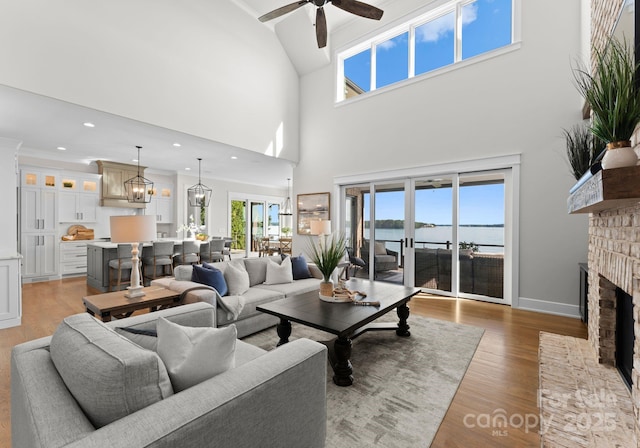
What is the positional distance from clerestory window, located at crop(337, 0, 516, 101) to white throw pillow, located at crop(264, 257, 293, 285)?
158 inches

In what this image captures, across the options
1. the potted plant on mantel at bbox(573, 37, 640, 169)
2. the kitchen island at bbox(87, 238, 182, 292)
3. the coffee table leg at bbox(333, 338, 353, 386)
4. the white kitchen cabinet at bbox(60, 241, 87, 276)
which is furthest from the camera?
the white kitchen cabinet at bbox(60, 241, 87, 276)

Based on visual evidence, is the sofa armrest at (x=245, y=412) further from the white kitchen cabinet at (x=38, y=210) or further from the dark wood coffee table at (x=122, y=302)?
the white kitchen cabinet at (x=38, y=210)

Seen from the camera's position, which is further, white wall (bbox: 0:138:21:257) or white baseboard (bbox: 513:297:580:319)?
white wall (bbox: 0:138:21:257)

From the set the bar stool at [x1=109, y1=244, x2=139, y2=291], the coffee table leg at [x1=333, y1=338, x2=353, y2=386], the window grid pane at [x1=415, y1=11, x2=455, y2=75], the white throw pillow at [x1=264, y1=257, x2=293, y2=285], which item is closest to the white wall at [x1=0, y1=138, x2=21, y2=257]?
the bar stool at [x1=109, y1=244, x2=139, y2=291]

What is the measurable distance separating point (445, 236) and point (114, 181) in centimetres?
776

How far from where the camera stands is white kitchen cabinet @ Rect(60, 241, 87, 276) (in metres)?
6.50

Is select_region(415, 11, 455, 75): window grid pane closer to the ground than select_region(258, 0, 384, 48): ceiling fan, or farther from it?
farther from it

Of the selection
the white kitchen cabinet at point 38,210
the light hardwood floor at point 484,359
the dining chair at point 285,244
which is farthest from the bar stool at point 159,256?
the dining chair at point 285,244

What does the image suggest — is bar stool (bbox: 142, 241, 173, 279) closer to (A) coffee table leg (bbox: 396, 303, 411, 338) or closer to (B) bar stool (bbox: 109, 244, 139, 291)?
(B) bar stool (bbox: 109, 244, 139, 291)

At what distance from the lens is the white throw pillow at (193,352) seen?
1131mm

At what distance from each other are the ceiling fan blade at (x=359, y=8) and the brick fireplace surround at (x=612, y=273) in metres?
3.00

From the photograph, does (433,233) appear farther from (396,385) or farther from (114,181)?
(114,181)

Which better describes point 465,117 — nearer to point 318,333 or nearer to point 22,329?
point 318,333

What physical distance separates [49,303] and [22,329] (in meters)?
1.28
